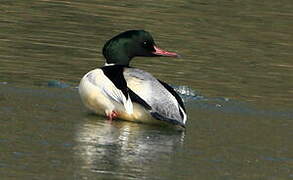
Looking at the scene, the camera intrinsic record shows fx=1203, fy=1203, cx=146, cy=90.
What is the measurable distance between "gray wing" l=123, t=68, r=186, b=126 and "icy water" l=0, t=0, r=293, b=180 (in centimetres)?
16

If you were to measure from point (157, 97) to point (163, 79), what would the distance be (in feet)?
12.0

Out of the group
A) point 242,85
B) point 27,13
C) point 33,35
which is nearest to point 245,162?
point 242,85

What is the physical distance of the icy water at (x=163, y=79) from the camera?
9195 mm

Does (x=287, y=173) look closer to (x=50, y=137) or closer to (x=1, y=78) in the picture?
(x=50, y=137)

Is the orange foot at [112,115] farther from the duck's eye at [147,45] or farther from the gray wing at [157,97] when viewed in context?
the duck's eye at [147,45]

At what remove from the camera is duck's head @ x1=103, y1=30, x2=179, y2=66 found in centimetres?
1202

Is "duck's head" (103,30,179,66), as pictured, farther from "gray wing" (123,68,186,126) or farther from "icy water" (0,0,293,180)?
"gray wing" (123,68,186,126)

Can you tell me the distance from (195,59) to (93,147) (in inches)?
267

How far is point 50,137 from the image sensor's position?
9.89 metres

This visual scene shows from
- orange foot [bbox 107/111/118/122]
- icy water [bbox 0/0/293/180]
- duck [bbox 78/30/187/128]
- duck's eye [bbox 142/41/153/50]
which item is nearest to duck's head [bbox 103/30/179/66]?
duck's eye [bbox 142/41/153/50]

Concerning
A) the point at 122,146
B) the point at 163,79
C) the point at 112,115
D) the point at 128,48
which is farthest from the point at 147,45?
the point at 163,79

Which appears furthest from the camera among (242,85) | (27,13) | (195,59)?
(27,13)

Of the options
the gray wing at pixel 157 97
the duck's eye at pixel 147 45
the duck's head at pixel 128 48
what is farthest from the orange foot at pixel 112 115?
the duck's eye at pixel 147 45

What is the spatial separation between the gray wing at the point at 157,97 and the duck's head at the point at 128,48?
0.76m
